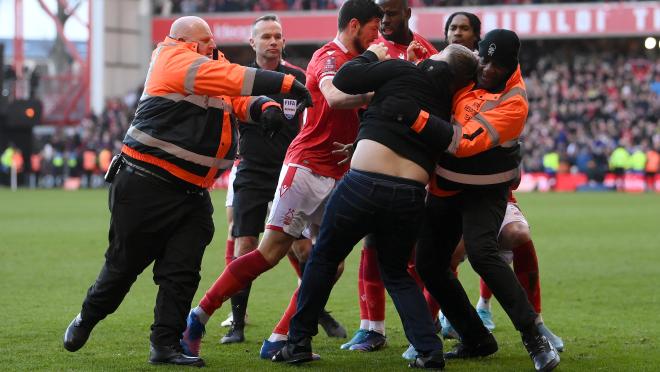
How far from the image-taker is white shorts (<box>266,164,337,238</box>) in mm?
7789

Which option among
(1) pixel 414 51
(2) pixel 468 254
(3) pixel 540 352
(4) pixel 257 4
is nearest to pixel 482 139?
(2) pixel 468 254

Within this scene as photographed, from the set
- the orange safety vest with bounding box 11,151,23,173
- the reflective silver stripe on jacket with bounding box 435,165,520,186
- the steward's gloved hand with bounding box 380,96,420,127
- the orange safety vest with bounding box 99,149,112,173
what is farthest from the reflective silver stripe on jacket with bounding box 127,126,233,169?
the orange safety vest with bounding box 11,151,23,173

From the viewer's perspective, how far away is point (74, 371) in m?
7.03

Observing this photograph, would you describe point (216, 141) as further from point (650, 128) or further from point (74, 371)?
point (650, 128)

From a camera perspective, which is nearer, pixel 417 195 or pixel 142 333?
pixel 417 195

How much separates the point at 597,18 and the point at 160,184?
1425 inches

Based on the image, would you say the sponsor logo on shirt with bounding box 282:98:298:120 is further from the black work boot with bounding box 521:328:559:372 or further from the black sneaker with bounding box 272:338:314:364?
the black work boot with bounding box 521:328:559:372

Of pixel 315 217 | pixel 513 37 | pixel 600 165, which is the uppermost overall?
pixel 513 37

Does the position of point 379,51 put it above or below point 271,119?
above

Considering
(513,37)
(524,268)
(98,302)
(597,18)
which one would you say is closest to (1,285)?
(98,302)

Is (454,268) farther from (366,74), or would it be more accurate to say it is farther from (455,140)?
(366,74)

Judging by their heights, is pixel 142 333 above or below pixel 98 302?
below

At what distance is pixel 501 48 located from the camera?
7.17 meters

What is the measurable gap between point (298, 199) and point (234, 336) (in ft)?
4.21
